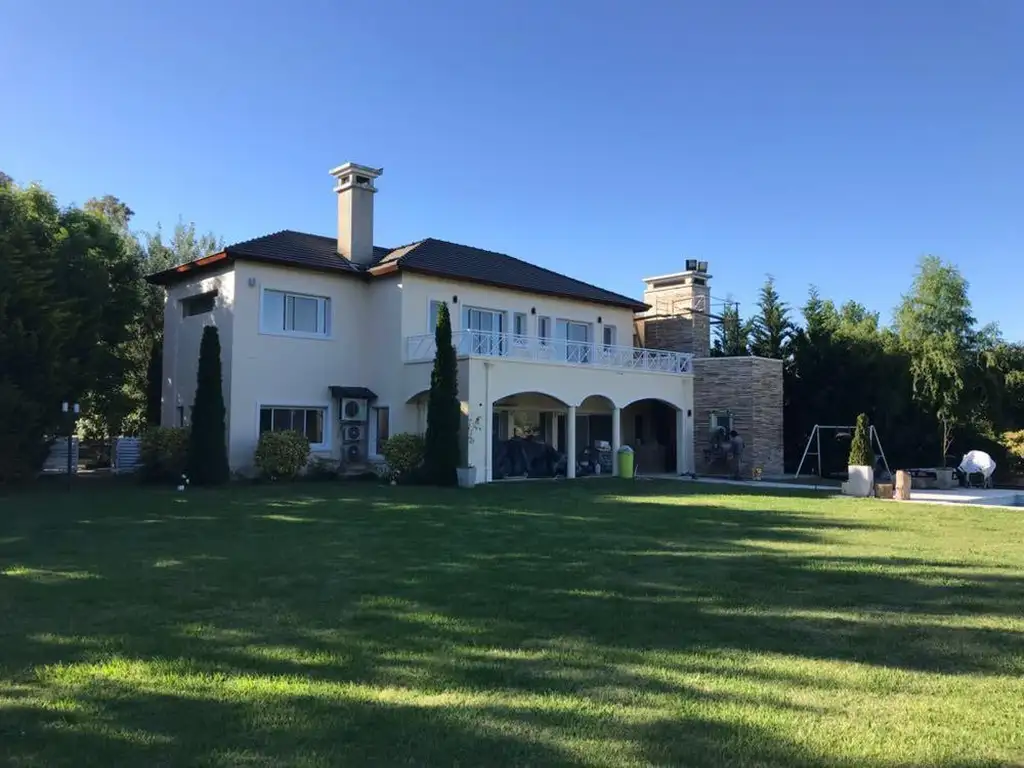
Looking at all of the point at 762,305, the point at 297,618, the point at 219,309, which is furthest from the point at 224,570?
the point at 762,305

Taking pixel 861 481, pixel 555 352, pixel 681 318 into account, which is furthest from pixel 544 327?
pixel 861 481

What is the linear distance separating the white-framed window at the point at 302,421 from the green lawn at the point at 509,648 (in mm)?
10419

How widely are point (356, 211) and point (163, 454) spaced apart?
9.06 metres

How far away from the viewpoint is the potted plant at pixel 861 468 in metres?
19.1

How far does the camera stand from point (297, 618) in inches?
260

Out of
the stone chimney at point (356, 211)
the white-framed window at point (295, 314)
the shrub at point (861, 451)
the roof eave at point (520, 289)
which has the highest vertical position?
the stone chimney at point (356, 211)

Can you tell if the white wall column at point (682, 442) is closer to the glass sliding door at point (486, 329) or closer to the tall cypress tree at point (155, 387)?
the glass sliding door at point (486, 329)

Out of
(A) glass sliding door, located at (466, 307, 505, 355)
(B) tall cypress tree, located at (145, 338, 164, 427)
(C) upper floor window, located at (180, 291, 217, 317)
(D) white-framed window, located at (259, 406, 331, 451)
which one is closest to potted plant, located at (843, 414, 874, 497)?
(A) glass sliding door, located at (466, 307, 505, 355)

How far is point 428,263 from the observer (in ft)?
78.1

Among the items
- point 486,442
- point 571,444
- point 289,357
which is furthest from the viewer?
point 571,444

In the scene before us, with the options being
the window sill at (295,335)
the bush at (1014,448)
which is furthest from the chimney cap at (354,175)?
the bush at (1014,448)

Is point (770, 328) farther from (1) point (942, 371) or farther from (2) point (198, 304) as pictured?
(2) point (198, 304)

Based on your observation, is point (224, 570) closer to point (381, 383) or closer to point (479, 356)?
point (479, 356)

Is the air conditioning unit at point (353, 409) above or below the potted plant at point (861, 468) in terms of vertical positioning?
above
